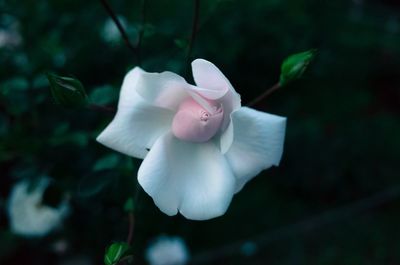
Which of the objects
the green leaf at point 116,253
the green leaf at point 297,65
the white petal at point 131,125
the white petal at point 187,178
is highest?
the green leaf at point 297,65

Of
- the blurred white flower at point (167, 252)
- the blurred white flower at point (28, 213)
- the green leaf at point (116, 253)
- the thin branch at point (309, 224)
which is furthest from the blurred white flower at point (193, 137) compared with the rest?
the thin branch at point (309, 224)

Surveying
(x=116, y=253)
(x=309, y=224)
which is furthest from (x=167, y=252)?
(x=116, y=253)

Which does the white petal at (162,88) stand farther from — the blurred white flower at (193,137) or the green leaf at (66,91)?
the green leaf at (66,91)

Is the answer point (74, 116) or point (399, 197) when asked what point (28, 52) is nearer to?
point (74, 116)

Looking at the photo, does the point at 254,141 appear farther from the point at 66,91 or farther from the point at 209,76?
the point at 66,91

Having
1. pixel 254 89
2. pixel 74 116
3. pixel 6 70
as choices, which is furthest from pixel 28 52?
pixel 254 89

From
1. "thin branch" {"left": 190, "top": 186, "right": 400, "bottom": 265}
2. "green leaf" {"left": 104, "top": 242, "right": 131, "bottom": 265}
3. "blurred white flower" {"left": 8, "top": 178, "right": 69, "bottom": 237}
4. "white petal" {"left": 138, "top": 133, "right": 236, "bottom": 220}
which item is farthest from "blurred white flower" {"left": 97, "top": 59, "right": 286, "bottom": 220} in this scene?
"thin branch" {"left": 190, "top": 186, "right": 400, "bottom": 265}
